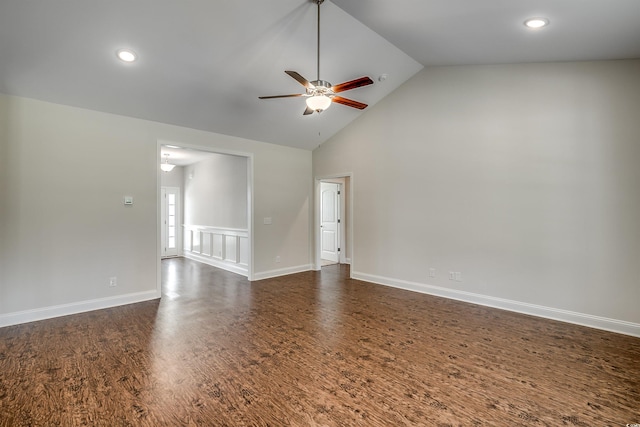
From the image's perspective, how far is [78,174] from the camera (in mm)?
3938

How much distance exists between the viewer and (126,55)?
3.21 m

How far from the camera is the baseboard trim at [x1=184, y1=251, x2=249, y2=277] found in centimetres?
625

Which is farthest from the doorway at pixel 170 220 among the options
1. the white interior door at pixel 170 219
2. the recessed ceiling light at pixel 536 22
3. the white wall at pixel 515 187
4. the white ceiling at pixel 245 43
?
the recessed ceiling light at pixel 536 22

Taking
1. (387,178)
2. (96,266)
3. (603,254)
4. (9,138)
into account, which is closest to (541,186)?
(603,254)

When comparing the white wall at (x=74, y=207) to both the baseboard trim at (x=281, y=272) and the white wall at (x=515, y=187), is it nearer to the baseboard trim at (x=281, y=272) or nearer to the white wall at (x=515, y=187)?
the baseboard trim at (x=281, y=272)

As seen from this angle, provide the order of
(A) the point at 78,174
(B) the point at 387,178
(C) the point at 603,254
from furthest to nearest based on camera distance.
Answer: (B) the point at 387,178, (A) the point at 78,174, (C) the point at 603,254

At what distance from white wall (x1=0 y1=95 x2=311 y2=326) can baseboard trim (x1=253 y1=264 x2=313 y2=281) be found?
183 centimetres

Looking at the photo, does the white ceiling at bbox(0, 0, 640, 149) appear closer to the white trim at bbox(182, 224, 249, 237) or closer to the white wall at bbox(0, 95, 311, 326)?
the white wall at bbox(0, 95, 311, 326)

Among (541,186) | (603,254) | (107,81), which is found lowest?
(603,254)

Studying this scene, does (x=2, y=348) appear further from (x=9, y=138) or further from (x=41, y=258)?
(x=9, y=138)

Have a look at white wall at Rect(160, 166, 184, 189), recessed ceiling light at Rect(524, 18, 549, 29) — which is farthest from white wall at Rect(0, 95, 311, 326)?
recessed ceiling light at Rect(524, 18, 549, 29)

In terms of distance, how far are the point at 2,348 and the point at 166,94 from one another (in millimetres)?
3268

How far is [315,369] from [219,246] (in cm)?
521

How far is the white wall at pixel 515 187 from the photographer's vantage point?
10.9 feet
